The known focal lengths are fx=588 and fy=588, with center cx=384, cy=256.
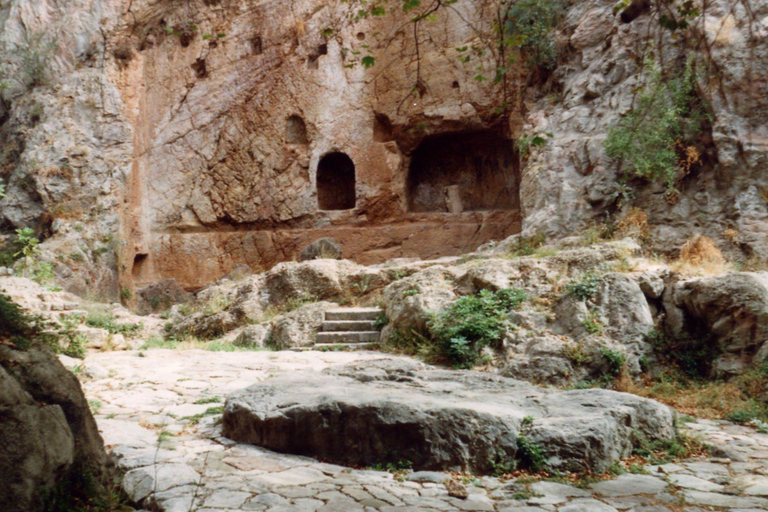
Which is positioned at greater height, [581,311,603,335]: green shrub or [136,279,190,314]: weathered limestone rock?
[136,279,190,314]: weathered limestone rock

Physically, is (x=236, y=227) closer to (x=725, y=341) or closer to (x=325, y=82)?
(x=325, y=82)

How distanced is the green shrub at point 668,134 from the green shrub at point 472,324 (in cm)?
450

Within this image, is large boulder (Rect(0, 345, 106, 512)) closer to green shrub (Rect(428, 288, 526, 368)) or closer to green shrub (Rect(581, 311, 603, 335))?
green shrub (Rect(428, 288, 526, 368))

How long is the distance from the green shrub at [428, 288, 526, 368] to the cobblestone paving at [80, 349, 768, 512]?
2.49 meters

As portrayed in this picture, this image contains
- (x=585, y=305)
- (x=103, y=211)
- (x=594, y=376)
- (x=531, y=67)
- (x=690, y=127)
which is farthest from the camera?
(x=103, y=211)

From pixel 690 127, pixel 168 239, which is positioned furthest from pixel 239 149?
pixel 690 127

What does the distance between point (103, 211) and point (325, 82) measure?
21.8ft

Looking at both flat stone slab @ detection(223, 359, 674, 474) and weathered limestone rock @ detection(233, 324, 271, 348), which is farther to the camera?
weathered limestone rock @ detection(233, 324, 271, 348)

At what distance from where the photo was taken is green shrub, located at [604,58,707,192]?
33.4 feet

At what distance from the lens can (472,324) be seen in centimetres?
709

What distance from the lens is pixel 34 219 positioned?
14984 mm

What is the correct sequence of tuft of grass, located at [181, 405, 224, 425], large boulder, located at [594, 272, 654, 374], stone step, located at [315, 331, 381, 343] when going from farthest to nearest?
stone step, located at [315, 331, 381, 343] < large boulder, located at [594, 272, 654, 374] < tuft of grass, located at [181, 405, 224, 425]

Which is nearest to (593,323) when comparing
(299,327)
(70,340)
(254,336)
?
(299,327)

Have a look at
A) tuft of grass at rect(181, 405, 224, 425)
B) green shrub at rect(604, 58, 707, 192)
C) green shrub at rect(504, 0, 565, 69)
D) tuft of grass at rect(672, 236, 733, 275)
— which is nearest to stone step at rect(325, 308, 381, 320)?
tuft of grass at rect(672, 236, 733, 275)
